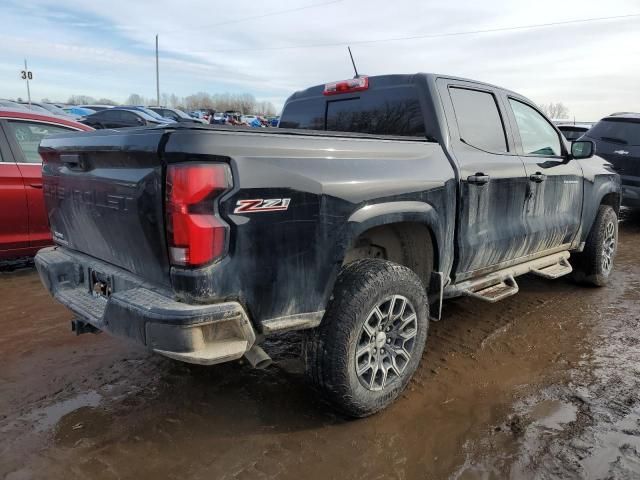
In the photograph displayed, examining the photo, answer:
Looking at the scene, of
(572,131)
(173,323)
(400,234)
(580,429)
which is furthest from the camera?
(572,131)

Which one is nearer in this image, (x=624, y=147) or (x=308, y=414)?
(x=308, y=414)

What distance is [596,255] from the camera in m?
5.31

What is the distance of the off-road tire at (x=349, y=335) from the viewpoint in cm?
268

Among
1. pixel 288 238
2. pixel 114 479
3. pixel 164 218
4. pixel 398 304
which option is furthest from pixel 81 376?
pixel 398 304

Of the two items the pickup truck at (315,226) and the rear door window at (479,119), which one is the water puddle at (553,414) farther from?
the rear door window at (479,119)

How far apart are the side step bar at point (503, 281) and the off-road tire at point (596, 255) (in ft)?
2.17

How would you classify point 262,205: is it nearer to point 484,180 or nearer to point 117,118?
point 484,180

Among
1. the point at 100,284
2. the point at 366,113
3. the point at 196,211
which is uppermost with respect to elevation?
the point at 366,113

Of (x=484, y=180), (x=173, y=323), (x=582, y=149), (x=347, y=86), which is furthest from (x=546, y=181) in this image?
(x=173, y=323)

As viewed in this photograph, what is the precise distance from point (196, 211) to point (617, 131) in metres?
8.69

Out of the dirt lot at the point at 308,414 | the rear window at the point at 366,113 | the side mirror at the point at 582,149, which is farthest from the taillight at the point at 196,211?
the side mirror at the point at 582,149

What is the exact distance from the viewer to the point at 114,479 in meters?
2.38

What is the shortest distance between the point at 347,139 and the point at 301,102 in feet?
5.89

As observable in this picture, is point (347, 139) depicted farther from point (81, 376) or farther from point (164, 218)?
point (81, 376)
